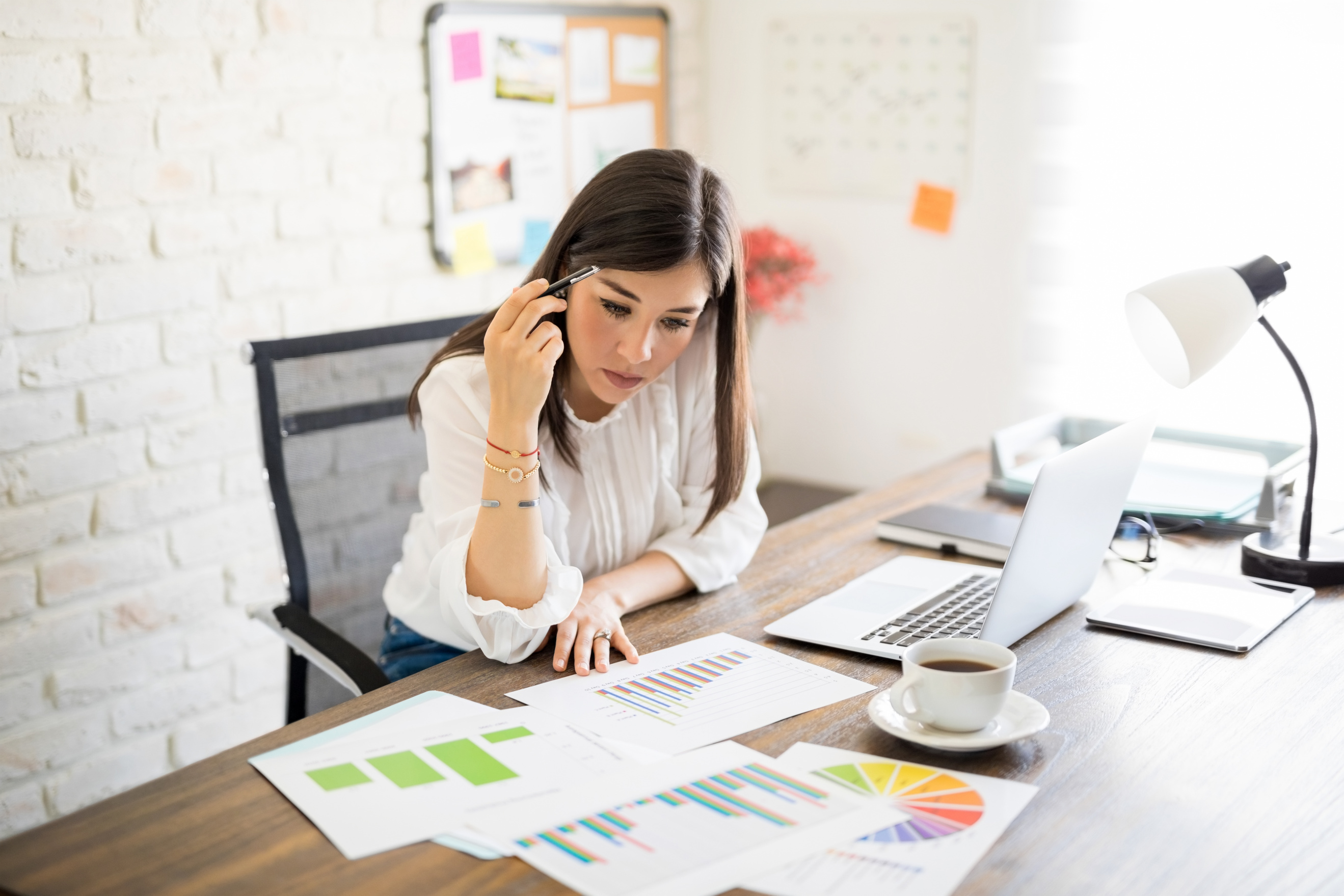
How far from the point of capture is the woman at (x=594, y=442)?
1320mm

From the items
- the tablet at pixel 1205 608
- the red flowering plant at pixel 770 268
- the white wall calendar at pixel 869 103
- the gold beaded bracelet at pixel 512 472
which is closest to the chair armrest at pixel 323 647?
the gold beaded bracelet at pixel 512 472

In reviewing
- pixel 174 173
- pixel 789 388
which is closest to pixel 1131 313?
pixel 174 173

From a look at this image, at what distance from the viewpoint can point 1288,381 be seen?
2445 mm

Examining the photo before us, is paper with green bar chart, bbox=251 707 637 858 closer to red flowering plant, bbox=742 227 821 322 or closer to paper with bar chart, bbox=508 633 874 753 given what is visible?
paper with bar chart, bbox=508 633 874 753

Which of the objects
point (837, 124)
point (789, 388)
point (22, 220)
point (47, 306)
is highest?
point (837, 124)

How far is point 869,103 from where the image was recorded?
2.89 metres

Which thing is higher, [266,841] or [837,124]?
[837,124]

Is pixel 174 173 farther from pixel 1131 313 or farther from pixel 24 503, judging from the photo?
pixel 1131 313

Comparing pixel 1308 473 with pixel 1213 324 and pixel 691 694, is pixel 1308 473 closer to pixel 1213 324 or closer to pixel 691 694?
pixel 1213 324

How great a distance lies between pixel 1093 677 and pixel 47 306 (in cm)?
156

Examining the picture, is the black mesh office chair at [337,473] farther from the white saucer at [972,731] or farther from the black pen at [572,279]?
the white saucer at [972,731]

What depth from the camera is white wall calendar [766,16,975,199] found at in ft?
9.10

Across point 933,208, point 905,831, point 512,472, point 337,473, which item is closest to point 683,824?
point 905,831

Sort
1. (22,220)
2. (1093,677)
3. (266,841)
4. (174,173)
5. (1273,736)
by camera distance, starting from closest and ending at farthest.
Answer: (266,841)
(1273,736)
(1093,677)
(22,220)
(174,173)
